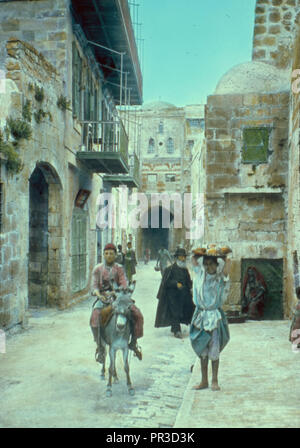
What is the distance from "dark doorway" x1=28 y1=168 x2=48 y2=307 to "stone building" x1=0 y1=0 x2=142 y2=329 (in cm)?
2

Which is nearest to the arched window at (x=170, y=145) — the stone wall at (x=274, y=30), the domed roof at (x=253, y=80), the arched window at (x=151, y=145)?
the arched window at (x=151, y=145)

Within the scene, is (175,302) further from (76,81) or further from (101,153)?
(76,81)

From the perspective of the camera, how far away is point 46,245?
433 inches

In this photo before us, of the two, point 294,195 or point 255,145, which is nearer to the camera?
point 294,195

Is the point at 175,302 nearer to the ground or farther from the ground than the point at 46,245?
nearer to the ground

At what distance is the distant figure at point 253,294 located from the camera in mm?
10406

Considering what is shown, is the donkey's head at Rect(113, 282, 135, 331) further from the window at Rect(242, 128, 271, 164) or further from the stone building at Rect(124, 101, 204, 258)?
the stone building at Rect(124, 101, 204, 258)

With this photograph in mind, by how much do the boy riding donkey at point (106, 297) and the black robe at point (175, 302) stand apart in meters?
2.88

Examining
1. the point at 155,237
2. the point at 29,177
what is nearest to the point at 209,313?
the point at 29,177

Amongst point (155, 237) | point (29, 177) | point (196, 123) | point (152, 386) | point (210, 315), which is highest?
point (196, 123)

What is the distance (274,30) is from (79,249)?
7816 mm

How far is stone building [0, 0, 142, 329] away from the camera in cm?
807

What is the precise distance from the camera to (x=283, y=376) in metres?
5.29

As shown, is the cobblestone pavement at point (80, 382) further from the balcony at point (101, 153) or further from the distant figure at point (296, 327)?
the balcony at point (101, 153)
